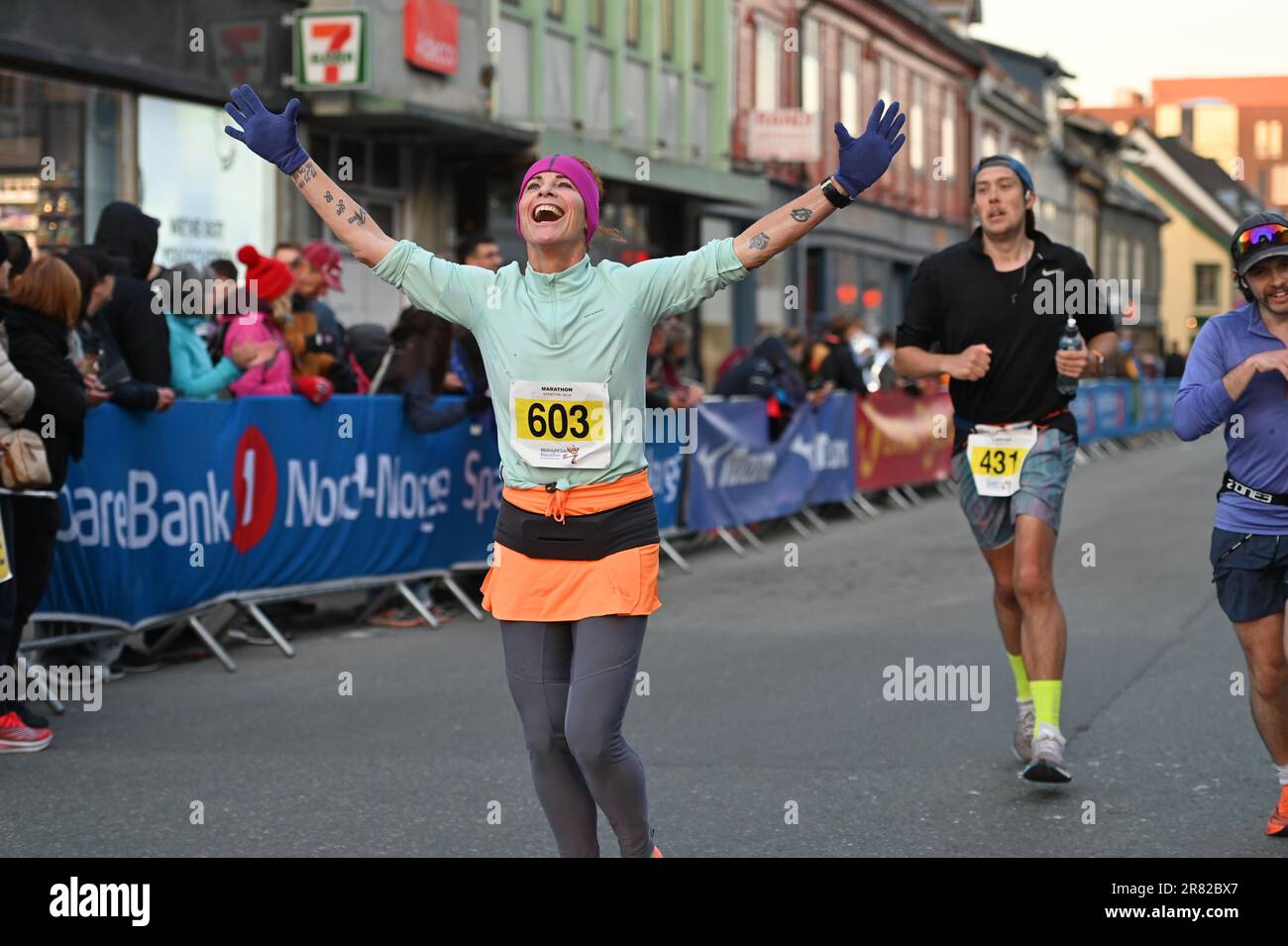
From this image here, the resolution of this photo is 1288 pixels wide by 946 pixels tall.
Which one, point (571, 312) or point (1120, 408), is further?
point (1120, 408)

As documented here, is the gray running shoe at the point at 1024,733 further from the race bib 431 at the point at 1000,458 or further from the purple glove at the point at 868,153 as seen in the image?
the purple glove at the point at 868,153

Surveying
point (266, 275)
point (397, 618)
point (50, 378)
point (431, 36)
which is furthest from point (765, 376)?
point (50, 378)

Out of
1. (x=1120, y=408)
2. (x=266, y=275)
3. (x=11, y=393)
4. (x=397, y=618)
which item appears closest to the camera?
(x=11, y=393)

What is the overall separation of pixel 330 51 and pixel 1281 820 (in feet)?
50.5

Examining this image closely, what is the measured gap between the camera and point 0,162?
53.1ft

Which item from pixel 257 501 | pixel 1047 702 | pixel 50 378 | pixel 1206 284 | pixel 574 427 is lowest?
pixel 1047 702

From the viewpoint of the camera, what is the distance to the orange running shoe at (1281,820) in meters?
6.11

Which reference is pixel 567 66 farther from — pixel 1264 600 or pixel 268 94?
pixel 1264 600

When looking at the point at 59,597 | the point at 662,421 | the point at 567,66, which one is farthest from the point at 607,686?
the point at 567,66

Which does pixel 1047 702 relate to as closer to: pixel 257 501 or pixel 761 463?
pixel 257 501

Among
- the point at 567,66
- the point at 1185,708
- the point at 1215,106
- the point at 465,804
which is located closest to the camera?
the point at 465,804

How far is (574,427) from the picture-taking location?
4.92 meters

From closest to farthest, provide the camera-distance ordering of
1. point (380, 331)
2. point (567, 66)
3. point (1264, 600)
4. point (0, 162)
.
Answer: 1. point (1264, 600)
2. point (380, 331)
3. point (0, 162)
4. point (567, 66)
